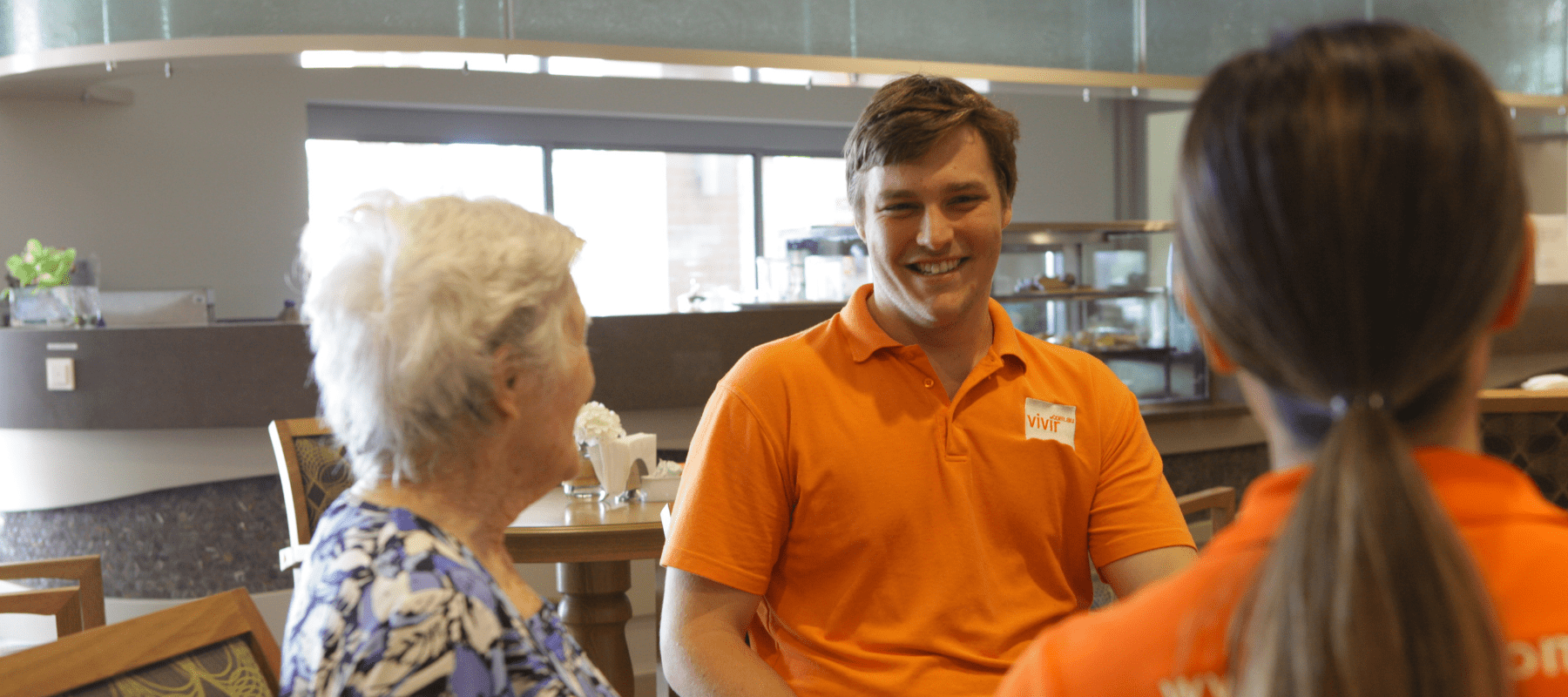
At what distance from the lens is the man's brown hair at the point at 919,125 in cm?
151

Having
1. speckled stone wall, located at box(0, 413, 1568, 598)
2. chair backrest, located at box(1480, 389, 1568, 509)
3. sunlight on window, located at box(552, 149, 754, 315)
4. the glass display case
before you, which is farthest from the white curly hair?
sunlight on window, located at box(552, 149, 754, 315)

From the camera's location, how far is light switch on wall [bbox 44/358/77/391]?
13.4 ft

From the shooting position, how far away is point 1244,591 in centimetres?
52

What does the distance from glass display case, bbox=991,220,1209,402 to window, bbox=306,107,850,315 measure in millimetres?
2134

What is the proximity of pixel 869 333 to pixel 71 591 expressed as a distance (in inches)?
80.7

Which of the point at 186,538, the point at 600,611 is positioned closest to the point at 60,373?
the point at 186,538

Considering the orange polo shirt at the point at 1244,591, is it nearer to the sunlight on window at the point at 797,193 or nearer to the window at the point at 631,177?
the window at the point at 631,177

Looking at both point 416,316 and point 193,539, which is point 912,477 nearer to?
point 416,316

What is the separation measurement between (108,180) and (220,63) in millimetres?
2748

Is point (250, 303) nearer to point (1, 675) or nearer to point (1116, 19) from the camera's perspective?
point (1116, 19)

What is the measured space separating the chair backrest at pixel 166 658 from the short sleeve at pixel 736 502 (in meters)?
0.49

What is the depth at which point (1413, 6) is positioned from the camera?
6191 mm

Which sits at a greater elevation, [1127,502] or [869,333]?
[869,333]

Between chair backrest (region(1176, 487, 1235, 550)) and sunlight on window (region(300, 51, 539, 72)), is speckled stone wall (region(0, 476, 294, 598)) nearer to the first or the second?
sunlight on window (region(300, 51, 539, 72))
